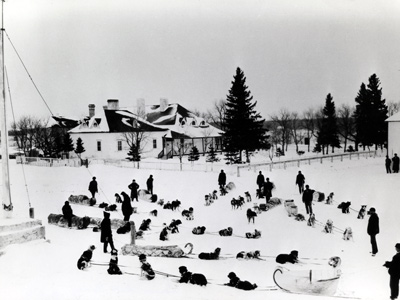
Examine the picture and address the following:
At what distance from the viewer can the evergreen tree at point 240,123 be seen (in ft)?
114

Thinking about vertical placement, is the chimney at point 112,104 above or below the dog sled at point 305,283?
above

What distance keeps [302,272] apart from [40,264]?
6.79m

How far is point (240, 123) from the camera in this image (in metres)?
35.2

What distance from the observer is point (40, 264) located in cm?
975

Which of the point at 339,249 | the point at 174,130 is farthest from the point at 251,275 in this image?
the point at 174,130

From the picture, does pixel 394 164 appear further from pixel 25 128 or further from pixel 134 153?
pixel 25 128

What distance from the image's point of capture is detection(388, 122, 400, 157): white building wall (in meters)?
25.8

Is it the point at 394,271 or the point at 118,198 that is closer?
the point at 394,271

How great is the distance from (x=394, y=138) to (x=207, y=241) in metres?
17.8

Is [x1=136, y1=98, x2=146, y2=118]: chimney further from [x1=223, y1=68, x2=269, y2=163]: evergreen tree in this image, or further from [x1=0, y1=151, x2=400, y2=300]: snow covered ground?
[x1=0, y1=151, x2=400, y2=300]: snow covered ground

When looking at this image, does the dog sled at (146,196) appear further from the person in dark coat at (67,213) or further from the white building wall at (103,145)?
the white building wall at (103,145)

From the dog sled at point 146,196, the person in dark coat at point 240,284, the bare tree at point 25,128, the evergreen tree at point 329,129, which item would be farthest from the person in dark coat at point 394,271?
the evergreen tree at point 329,129

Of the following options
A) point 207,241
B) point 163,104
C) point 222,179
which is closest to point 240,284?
point 207,241

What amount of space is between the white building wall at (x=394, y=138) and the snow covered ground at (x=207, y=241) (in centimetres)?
298
